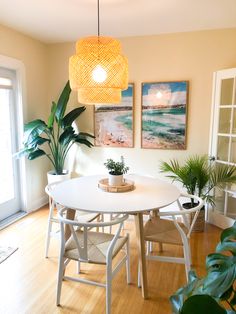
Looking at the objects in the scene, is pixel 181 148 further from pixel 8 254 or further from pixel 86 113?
pixel 8 254

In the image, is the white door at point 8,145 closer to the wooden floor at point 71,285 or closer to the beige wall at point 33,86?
the beige wall at point 33,86

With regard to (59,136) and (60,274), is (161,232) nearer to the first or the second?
(60,274)

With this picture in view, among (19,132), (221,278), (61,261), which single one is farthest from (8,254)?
(221,278)

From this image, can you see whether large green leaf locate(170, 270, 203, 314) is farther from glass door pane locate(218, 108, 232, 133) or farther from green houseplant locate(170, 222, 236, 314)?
glass door pane locate(218, 108, 232, 133)

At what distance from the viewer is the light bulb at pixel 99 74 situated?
78.5 inches

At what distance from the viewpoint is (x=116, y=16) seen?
2812 mm

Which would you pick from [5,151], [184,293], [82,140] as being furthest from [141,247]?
[5,151]

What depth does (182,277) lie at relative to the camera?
7.68 ft

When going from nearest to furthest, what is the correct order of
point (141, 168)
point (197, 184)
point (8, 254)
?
point (8, 254), point (197, 184), point (141, 168)

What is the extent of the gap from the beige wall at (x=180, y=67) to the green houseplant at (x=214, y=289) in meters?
2.50

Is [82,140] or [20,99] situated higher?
[20,99]

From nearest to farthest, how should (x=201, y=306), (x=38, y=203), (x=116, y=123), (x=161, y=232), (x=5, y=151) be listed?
(x=201, y=306)
(x=161, y=232)
(x=5, y=151)
(x=116, y=123)
(x=38, y=203)

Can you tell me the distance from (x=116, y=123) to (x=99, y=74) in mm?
1806

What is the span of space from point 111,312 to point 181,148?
89.3 inches
